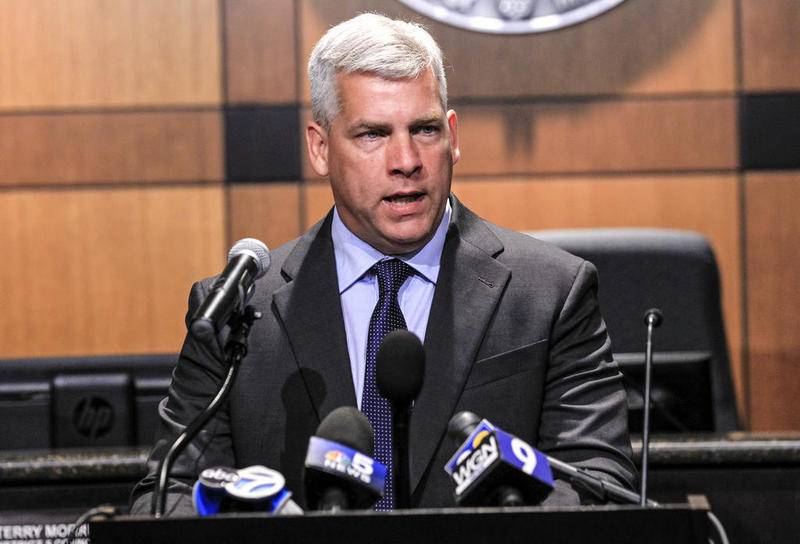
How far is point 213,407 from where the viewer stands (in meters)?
1.25

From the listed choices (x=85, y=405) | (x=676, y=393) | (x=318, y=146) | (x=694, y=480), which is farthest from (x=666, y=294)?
(x=85, y=405)

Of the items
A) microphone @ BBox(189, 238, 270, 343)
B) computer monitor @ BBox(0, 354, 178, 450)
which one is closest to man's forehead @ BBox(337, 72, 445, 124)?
microphone @ BBox(189, 238, 270, 343)

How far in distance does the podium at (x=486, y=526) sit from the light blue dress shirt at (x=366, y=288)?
77 centimetres

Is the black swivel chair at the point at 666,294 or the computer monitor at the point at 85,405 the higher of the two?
the black swivel chair at the point at 666,294

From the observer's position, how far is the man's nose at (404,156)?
1710 millimetres

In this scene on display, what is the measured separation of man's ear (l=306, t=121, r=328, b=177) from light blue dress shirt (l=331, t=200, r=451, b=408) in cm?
12

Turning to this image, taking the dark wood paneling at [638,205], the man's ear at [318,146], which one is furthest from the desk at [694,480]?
the dark wood paneling at [638,205]

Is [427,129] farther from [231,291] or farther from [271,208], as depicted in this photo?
[271,208]

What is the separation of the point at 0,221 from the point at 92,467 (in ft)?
7.00

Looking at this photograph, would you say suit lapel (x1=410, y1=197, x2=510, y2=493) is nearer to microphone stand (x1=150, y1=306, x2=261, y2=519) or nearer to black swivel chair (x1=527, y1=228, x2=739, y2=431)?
microphone stand (x1=150, y1=306, x2=261, y2=519)

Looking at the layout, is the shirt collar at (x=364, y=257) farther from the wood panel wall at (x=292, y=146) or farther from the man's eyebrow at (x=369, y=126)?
the wood panel wall at (x=292, y=146)

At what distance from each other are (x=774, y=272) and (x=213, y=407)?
2941 mm

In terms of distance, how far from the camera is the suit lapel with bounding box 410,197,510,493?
66.4 inches

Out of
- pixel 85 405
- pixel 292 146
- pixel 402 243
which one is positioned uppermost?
pixel 292 146
